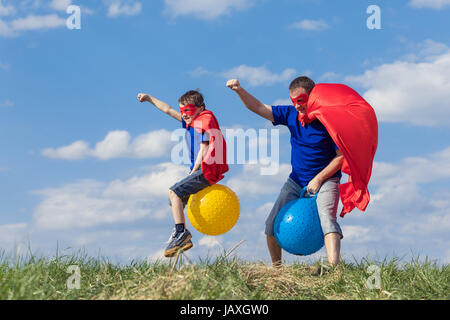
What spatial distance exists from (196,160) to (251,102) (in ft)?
3.64

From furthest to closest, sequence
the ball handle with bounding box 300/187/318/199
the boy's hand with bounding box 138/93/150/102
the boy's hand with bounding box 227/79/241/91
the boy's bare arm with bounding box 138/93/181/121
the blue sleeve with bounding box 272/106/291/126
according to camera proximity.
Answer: the boy's hand with bounding box 138/93/150/102
the boy's bare arm with bounding box 138/93/181/121
the blue sleeve with bounding box 272/106/291/126
the ball handle with bounding box 300/187/318/199
the boy's hand with bounding box 227/79/241/91

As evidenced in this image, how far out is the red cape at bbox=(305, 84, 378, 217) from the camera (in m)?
6.34

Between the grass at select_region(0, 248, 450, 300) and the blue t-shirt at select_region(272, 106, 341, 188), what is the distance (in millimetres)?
1326

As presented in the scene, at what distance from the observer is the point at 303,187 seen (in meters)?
6.73

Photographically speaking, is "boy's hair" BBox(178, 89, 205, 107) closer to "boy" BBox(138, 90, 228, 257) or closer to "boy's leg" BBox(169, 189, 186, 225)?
"boy" BBox(138, 90, 228, 257)

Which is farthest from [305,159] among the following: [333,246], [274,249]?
[274,249]

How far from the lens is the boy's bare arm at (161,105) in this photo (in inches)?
289

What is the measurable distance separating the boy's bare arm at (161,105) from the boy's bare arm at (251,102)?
3.90 feet

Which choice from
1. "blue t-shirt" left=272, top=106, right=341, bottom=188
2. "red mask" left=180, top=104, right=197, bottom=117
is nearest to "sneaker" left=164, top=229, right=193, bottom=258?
"red mask" left=180, top=104, right=197, bottom=117

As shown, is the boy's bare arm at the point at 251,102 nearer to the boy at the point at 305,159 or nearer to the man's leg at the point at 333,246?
the boy at the point at 305,159

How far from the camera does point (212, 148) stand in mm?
6496
